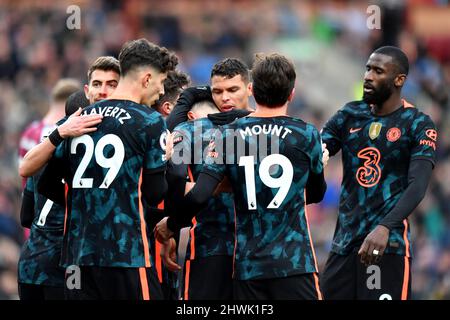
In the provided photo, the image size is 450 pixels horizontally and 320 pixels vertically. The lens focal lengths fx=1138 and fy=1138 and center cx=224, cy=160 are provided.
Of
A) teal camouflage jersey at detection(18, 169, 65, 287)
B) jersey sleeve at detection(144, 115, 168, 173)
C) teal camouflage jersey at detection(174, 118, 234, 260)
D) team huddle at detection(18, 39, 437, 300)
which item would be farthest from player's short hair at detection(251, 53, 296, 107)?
teal camouflage jersey at detection(18, 169, 65, 287)

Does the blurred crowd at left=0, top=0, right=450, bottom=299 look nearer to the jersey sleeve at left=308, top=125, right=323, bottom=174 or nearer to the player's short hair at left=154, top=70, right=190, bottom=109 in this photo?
the player's short hair at left=154, top=70, right=190, bottom=109

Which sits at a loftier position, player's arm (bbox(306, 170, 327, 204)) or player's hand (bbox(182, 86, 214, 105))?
player's hand (bbox(182, 86, 214, 105))

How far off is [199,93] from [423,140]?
175cm

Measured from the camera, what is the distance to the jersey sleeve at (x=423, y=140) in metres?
8.37

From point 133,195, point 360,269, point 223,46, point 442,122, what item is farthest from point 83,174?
point 223,46

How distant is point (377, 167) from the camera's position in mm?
8547

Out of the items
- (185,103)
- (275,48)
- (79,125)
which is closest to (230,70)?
(185,103)

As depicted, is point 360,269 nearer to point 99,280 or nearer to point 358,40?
point 99,280

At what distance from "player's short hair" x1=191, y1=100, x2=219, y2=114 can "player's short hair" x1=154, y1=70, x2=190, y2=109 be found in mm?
275

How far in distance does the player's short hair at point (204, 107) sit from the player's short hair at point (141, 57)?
4.49ft

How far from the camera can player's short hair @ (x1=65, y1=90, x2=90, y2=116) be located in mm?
8633

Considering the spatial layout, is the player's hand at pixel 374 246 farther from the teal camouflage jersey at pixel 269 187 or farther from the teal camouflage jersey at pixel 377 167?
the teal camouflage jersey at pixel 269 187

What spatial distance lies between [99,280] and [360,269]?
87.5 inches

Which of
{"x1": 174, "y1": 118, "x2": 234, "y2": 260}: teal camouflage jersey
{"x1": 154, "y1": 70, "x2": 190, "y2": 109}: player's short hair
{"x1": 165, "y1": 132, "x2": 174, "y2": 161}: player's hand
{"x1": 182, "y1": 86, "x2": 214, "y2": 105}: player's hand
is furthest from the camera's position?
{"x1": 154, "y1": 70, "x2": 190, "y2": 109}: player's short hair
